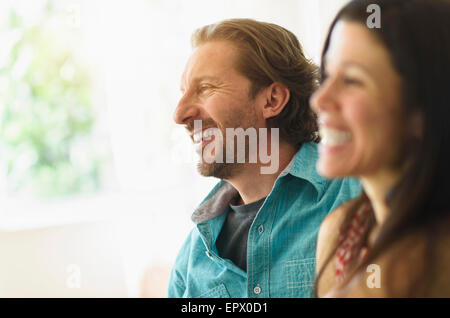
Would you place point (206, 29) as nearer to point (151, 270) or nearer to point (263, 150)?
point (263, 150)

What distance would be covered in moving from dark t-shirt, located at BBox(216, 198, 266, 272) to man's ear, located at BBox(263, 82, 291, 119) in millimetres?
→ 165

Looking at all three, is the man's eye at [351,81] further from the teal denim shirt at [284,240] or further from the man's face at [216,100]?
the man's face at [216,100]

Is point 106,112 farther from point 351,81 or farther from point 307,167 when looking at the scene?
point 351,81

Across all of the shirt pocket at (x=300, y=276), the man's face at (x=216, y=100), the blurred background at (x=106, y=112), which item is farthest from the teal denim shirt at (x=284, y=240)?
the blurred background at (x=106, y=112)

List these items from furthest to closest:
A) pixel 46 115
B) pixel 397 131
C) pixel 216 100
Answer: pixel 46 115, pixel 216 100, pixel 397 131

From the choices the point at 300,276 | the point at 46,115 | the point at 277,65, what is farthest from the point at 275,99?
the point at 46,115

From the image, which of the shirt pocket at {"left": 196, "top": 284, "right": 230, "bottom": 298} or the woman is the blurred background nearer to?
the shirt pocket at {"left": 196, "top": 284, "right": 230, "bottom": 298}

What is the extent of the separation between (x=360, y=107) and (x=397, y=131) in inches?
1.7

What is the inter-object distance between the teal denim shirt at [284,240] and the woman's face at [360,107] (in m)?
0.14

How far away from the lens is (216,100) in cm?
85

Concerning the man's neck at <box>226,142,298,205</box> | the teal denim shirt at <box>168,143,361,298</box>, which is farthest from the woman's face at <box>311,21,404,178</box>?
the man's neck at <box>226,142,298,205</box>

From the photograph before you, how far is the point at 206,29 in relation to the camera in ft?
3.00

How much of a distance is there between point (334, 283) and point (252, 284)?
0.23 m

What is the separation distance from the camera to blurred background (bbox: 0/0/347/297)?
6.11 ft
